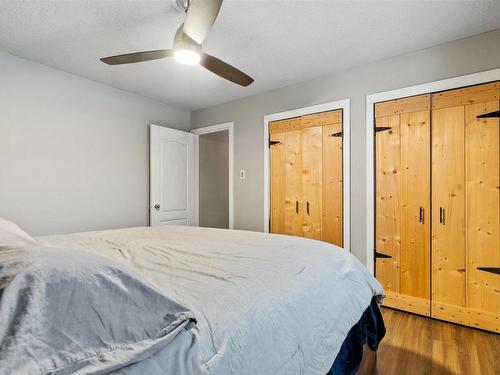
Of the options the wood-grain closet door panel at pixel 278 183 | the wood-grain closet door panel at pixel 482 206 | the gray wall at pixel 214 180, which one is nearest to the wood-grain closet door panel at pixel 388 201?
the wood-grain closet door panel at pixel 482 206

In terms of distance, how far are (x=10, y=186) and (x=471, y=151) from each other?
4187 mm

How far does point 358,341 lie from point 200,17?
6.37 feet

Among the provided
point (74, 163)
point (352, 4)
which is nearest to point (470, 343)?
point (352, 4)

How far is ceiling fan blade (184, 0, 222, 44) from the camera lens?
1.44 m

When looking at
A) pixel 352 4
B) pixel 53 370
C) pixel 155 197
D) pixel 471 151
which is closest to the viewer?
pixel 53 370

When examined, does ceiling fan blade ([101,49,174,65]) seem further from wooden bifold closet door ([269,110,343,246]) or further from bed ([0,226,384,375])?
wooden bifold closet door ([269,110,343,246])

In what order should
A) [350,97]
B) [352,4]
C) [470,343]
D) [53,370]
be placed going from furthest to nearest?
[350,97] < [470,343] < [352,4] < [53,370]

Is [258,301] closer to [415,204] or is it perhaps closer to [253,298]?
[253,298]

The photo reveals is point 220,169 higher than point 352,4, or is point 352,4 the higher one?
point 352,4

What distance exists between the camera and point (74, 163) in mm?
3043

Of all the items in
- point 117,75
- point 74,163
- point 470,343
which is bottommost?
point 470,343

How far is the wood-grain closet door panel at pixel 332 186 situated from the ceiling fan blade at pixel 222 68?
4.19ft

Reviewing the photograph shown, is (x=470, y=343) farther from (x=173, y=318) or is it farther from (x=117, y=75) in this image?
(x=117, y=75)

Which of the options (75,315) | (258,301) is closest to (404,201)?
(258,301)
